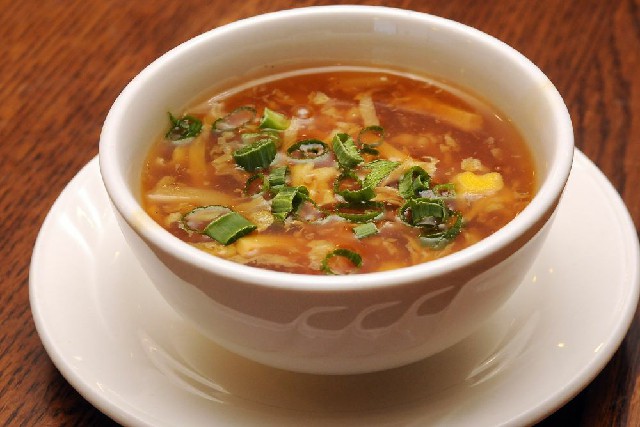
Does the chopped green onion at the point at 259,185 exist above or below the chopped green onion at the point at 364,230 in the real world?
below

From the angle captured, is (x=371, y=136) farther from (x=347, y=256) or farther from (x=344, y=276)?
(x=344, y=276)

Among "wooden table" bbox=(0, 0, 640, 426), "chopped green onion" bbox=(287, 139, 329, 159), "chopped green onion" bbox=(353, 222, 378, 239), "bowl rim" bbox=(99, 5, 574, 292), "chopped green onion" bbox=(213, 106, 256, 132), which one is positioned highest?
"bowl rim" bbox=(99, 5, 574, 292)

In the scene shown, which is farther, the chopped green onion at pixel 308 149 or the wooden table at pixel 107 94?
the chopped green onion at pixel 308 149

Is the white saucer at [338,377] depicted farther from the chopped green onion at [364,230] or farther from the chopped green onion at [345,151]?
the chopped green onion at [345,151]

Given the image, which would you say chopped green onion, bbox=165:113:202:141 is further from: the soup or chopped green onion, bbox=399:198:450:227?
chopped green onion, bbox=399:198:450:227

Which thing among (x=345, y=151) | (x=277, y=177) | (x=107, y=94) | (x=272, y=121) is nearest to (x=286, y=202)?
(x=277, y=177)

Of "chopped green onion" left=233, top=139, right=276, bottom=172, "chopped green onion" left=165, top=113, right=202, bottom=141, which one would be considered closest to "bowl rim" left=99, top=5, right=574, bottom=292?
"chopped green onion" left=165, top=113, right=202, bottom=141

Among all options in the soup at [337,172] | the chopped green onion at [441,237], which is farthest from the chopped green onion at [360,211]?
the chopped green onion at [441,237]
